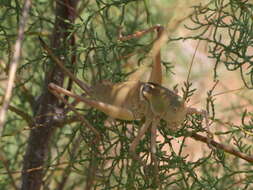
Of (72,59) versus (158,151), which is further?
(72,59)

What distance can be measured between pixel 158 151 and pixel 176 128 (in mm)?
64

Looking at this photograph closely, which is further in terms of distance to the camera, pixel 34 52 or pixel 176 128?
pixel 34 52

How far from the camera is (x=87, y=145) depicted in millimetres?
909

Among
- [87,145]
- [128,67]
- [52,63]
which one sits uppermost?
[128,67]

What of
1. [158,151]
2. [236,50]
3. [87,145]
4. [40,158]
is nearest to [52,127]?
[40,158]

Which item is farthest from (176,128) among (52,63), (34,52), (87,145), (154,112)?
(34,52)

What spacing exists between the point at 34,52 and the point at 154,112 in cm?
84

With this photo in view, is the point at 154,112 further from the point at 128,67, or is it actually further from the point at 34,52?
the point at 34,52

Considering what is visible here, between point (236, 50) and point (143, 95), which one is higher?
point (236, 50)

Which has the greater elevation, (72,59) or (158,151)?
(72,59)

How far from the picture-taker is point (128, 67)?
4.83ft

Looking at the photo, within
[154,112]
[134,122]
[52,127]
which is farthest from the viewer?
[52,127]

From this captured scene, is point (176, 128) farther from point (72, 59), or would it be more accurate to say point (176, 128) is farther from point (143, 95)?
point (72, 59)

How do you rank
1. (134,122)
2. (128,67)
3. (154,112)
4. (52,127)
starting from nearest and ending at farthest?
(154,112) → (134,122) → (52,127) → (128,67)
